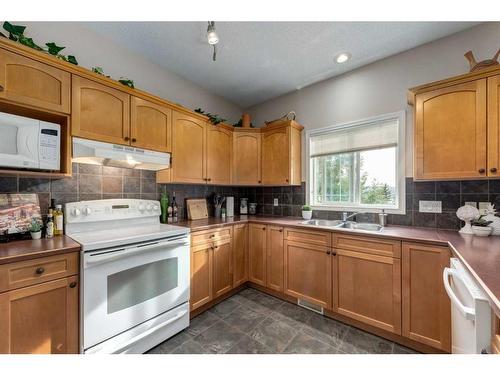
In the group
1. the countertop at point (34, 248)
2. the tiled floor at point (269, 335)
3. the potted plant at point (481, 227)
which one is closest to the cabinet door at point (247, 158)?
the tiled floor at point (269, 335)

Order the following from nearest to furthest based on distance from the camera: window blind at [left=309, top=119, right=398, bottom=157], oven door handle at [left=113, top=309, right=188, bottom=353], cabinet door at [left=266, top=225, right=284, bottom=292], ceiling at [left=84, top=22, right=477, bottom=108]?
oven door handle at [left=113, top=309, right=188, bottom=353] → ceiling at [left=84, top=22, right=477, bottom=108] → window blind at [left=309, top=119, right=398, bottom=157] → cabinet door at [left=266, top=225, right=284, bottom=292]

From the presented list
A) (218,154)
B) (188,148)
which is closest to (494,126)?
(218,154)

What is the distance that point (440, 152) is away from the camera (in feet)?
5.49

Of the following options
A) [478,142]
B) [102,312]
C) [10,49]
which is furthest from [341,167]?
[10,49]

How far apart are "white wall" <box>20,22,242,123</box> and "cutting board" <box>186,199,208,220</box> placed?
4.17 feet

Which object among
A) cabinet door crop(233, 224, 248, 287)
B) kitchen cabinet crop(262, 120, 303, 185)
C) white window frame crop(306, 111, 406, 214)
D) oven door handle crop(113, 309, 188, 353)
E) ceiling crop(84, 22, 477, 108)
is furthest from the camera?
kitchen cabinet crop(262, 120, 303, 185)

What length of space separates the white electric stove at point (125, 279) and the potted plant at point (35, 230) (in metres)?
0.18

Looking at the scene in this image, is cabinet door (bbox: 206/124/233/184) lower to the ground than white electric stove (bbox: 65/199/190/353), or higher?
higher

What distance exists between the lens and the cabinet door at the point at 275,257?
2.32m

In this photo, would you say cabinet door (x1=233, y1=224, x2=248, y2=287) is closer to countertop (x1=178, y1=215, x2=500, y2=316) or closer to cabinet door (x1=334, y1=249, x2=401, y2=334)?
countertop (x1=178, y1=215, x2=500, y2=316)

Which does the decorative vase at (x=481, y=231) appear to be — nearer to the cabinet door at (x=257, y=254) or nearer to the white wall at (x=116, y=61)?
the cabinet door at (x=257, y=254)

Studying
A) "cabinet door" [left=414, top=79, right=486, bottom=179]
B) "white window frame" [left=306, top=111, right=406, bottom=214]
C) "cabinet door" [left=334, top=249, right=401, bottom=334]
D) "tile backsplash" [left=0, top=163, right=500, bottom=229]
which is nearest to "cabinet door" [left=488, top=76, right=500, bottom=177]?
"cabinet door" [left=414, top=79, right=486, bottom=179]

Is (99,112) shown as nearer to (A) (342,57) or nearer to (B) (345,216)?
(A) (342,57)

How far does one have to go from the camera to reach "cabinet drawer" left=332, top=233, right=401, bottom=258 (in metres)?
1.65
